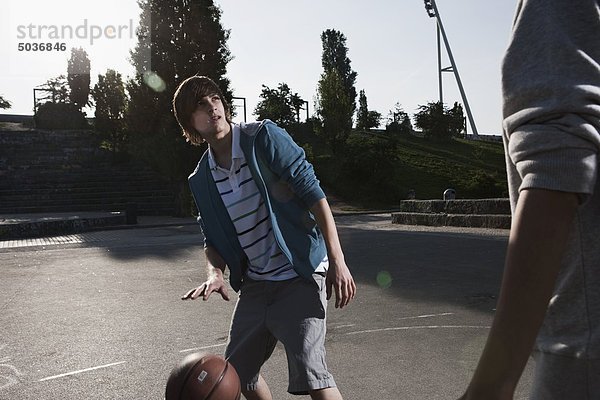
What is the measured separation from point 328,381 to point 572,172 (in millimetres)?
2085

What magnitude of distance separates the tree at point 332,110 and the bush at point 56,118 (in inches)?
976

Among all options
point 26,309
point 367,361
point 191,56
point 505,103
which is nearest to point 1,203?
point 191,56

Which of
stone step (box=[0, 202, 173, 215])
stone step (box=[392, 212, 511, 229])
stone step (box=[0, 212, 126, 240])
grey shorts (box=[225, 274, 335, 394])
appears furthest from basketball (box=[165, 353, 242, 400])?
stone step (box=[0, 202, 173, 215])

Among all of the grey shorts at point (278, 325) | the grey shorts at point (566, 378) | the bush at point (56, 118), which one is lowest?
the grey shorts at point (278, 325)

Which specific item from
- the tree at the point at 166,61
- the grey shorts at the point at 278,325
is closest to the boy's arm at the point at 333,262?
the grey shorts at the point at 278,325

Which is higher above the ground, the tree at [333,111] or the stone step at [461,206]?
the tree at [333,111]

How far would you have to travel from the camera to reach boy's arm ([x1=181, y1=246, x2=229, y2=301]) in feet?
9.64

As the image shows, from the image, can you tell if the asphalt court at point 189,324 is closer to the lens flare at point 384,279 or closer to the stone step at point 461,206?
the lens flare at point 384,279

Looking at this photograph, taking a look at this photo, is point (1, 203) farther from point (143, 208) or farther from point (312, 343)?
point (312, 343)

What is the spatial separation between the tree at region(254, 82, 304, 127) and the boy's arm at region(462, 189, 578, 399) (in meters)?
45.7

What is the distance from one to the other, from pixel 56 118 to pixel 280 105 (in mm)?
22020

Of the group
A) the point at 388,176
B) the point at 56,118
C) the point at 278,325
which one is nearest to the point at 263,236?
the point at 278,325

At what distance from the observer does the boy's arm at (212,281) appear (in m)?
2.94

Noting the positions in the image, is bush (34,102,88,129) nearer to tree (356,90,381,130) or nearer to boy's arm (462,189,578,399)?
tree (356,90,381,130)
